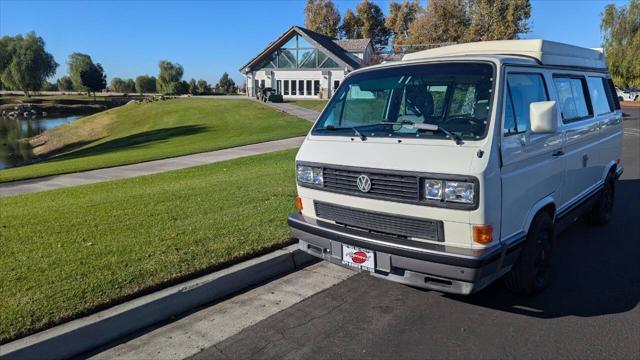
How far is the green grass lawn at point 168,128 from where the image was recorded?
80.3 ft

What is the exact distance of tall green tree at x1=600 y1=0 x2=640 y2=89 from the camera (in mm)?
51688

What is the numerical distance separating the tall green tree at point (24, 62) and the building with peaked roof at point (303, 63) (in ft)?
193

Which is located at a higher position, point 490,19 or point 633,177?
point 490,19

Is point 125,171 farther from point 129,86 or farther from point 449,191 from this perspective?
point 129,86

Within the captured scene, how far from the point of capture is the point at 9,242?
575cm

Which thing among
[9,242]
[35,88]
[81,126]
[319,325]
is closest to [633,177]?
[319,325]

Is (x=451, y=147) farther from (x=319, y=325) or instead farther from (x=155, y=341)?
(x=155, y=341)

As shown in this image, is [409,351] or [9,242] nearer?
[409,351]

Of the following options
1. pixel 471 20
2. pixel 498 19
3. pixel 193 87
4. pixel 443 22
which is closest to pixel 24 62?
pixel 193 87

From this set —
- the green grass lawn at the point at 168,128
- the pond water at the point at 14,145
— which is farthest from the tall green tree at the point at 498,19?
the pond water at the point at 14,145

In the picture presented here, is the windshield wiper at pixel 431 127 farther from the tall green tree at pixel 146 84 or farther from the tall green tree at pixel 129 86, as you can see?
the tall green tree at pixel 129 86

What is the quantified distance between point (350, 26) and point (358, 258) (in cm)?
7989

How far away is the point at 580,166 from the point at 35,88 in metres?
111

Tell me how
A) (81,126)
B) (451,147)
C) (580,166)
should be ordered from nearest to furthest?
1. (451,147)
2. (580,166)
3. (81,126)
